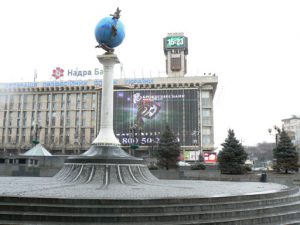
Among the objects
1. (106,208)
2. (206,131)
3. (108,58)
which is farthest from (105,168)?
(206,131)

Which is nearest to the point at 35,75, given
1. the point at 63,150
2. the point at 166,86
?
the point at 63,150

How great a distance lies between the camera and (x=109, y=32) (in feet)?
55.1

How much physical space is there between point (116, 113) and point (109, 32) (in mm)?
51228

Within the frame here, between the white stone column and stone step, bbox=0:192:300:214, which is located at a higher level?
the white stone column

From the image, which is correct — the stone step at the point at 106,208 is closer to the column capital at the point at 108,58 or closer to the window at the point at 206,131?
the column capital at the point at 108,58

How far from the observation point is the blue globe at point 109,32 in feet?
55.0

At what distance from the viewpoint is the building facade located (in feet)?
213

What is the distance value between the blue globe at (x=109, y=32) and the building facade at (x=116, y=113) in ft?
150

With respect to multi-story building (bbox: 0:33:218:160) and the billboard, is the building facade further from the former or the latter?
the billboard

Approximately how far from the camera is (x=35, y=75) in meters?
74.8

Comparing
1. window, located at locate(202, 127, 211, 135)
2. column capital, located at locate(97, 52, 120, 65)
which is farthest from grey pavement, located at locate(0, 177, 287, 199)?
window, located at locate(202, 127, 211, 135)

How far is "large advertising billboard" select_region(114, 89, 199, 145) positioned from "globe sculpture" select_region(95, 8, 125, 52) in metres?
46.9

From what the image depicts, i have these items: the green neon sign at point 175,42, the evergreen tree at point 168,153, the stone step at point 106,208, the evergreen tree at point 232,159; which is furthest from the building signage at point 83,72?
the stone step at point 106,208

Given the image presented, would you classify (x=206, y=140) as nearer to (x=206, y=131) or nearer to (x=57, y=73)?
(x=206, y=131)
